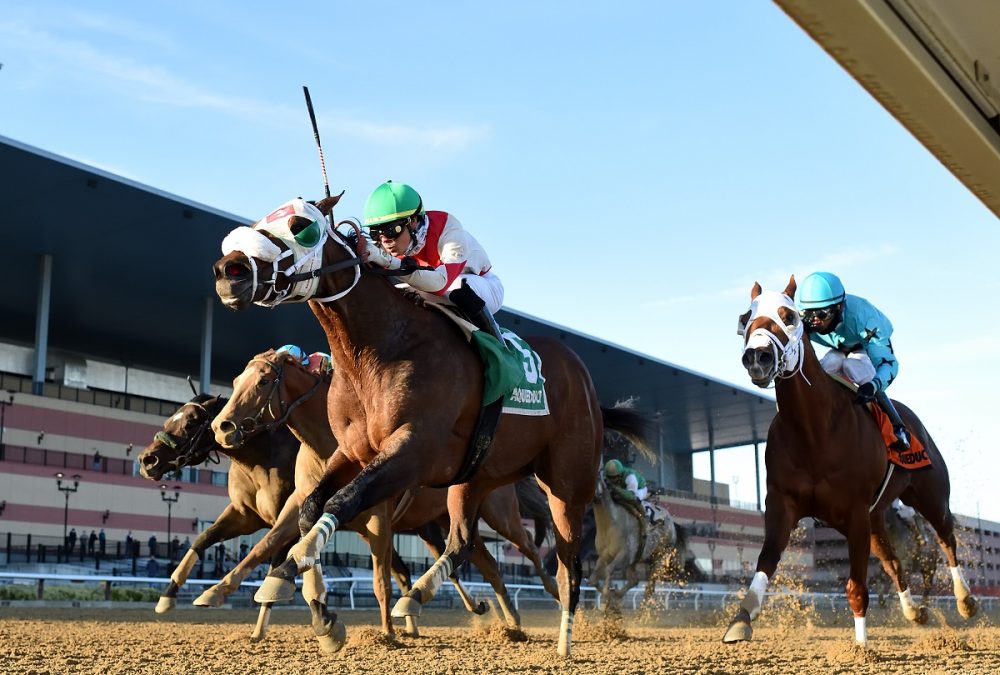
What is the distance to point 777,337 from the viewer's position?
20.8 ft

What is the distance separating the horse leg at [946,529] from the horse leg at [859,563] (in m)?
2.14

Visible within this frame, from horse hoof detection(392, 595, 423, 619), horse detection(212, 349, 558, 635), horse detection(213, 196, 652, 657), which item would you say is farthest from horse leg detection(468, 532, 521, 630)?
horse hoof detection(392, 595, 423, 619)

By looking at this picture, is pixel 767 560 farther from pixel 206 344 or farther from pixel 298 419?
pixel 206 344

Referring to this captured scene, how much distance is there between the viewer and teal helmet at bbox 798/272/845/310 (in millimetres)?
7508

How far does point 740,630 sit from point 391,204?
2903 mm

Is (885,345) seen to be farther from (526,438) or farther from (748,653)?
(526,438)

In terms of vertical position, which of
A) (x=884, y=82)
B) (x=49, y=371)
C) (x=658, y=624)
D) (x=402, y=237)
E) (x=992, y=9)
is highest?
(x=49, y=371)

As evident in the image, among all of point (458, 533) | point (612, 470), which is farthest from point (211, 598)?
point (612, 470)

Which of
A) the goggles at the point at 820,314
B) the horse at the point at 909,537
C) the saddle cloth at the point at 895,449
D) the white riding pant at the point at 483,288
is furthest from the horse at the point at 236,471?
the horse at the point at 909,537

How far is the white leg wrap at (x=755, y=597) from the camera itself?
5.88 meters

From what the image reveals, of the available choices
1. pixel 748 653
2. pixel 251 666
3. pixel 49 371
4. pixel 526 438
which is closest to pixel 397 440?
pixel 526 438

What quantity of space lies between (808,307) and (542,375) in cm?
248

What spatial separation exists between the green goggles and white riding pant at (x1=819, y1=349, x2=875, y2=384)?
3912 millimetres

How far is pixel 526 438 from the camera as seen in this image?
227 inches
